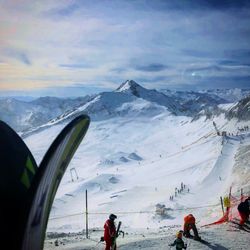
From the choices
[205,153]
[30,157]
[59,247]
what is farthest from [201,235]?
[205,153]

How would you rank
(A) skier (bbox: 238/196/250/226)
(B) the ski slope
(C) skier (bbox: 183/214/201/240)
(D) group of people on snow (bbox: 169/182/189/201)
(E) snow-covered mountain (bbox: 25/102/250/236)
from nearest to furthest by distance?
(C) skier (bbox: 183/214/201/240)
(A) skier (bbox: 238/196/250/226)
(B) the ski slope
(E) snow-covered mountain (bbox: 25/102/250/236)
(D) group of people on snow (bbox: 169/182/189/201)

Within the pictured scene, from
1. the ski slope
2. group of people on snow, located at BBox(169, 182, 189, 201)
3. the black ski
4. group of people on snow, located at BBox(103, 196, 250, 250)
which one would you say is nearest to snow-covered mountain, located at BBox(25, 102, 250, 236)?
the ski slope

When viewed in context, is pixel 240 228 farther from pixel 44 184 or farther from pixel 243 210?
pixel 44 184

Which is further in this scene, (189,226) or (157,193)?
(157,193)

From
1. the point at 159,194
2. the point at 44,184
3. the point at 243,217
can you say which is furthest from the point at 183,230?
the point at 159,194

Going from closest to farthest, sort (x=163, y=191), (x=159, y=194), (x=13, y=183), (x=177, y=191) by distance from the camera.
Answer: (x=13, y=183) < (x=177, y=191) < (x=159, y=194) < (x=163, y=191)

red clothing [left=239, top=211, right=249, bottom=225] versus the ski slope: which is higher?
red clothing [left=239, top=211, right=249, bottom=225]

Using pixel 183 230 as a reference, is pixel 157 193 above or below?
below

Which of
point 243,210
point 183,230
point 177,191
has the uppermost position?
point 243,210

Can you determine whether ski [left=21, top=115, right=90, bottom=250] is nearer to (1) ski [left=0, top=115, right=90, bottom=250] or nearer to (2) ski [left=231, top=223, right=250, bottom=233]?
(1) ski [left=0, top=115, right=90, bottom=250]
